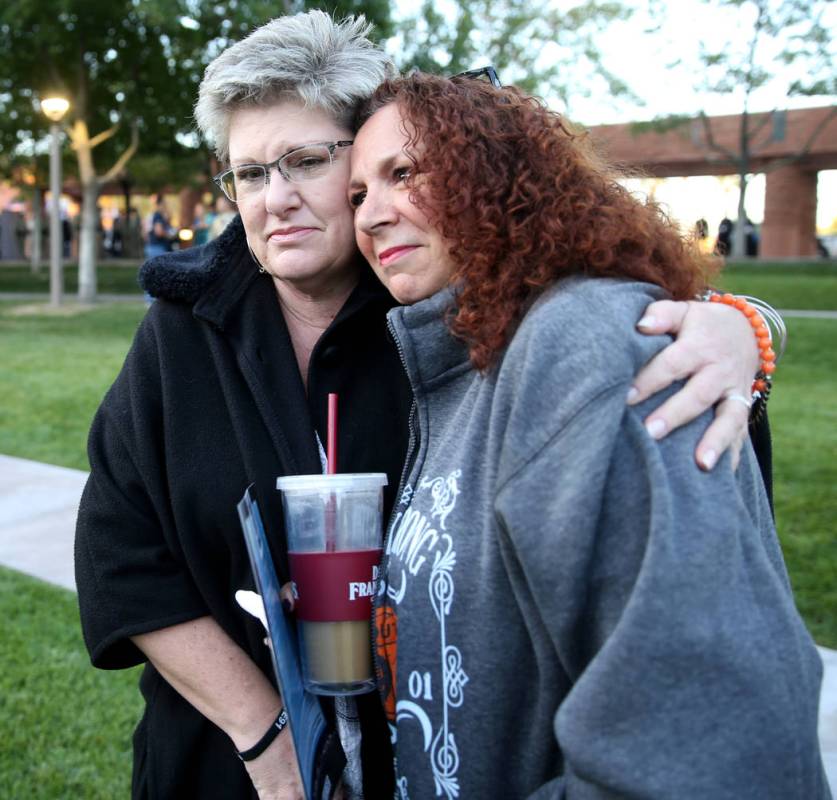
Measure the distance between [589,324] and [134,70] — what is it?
21.9 m

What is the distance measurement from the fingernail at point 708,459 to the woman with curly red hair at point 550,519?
0.02 metres

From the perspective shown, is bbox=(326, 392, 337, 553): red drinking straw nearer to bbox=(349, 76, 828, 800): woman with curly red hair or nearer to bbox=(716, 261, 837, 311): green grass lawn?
bbox=(349, 76, 828, 800): woman with curly red hair

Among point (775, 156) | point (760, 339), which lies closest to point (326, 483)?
point (760, 339)

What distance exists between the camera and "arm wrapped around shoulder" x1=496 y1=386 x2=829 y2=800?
3.97ft

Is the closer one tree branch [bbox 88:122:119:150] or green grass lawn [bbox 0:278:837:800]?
green grass lawn [bbox 0:278:837:800]

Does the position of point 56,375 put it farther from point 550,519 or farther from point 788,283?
point 788,283

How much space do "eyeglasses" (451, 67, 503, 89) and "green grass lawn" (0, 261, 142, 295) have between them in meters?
21.5

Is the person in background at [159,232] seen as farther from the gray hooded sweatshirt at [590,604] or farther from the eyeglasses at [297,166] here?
the gray hooded sweatshirt at [590,604]

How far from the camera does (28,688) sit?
4.08 metres

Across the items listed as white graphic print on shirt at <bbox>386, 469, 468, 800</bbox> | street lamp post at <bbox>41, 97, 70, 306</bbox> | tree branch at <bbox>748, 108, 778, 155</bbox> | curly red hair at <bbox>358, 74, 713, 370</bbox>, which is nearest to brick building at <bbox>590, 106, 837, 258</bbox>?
tree branch at <bbox>748, 108, 778, 155</bbox>

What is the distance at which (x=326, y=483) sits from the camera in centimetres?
168

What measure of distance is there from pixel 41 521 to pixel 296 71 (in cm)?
471

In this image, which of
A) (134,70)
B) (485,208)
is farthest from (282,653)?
(134,70)

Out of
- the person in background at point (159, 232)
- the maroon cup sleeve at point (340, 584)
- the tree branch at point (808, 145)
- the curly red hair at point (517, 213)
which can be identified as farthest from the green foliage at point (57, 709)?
the tree branch at point (808, 145)
